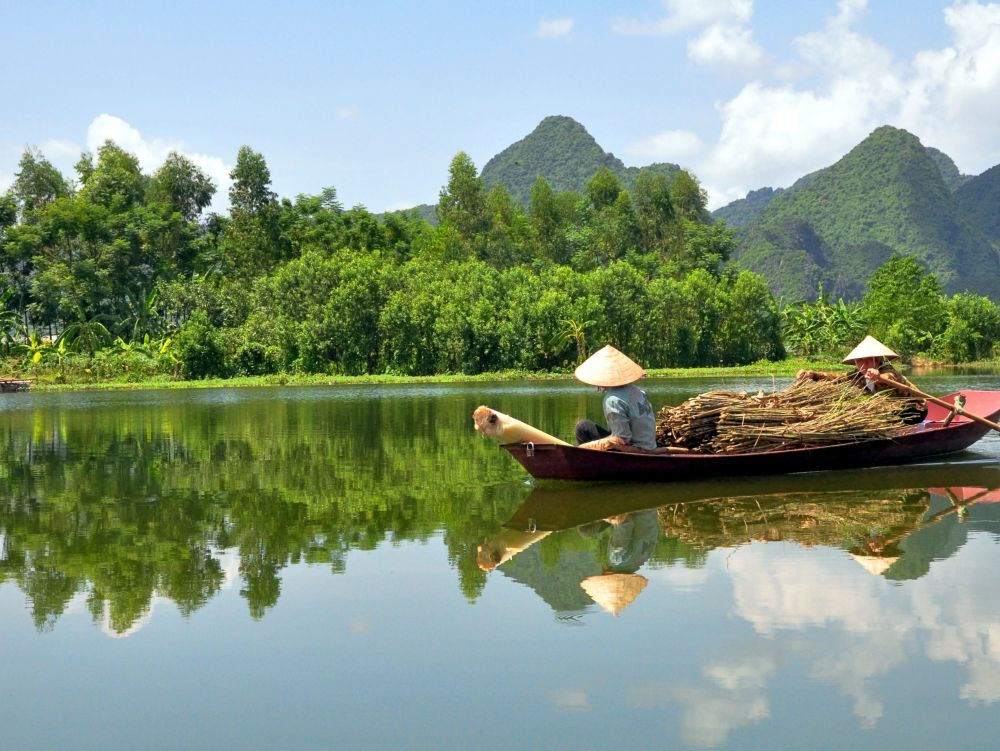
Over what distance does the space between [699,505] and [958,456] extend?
5353 millimetres

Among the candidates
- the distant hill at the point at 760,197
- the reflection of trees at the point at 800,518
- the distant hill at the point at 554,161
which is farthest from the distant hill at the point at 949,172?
the reflection of trees at the point at 800,518

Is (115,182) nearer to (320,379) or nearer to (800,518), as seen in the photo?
(320,379)

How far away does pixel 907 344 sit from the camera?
53.2 meters

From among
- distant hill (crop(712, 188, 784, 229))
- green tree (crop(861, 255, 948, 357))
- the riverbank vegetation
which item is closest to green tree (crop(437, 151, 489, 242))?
the riverbank vegetation

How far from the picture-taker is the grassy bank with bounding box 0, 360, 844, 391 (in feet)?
130

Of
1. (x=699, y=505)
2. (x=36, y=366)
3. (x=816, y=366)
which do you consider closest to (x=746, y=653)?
(x=699, y=505)

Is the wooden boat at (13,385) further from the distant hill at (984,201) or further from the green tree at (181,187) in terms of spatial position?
the distant hill at (984,201)

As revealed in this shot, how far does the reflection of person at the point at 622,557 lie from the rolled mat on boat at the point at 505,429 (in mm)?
1445

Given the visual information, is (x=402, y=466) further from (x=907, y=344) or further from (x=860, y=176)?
(x=860, y=176)

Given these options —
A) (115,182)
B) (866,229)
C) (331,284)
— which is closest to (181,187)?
(115,182)

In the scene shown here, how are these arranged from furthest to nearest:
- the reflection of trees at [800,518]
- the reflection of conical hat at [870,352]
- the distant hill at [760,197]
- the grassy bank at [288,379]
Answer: the distant hill at [760,197] < the grassy bank at [288,379] < the reflection of conical hat at [870,352] < the reflection of trees at [800,518]

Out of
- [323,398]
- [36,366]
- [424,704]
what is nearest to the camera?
[424,704]

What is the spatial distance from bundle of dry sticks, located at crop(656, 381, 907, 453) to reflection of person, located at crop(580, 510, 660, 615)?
214 centimetres

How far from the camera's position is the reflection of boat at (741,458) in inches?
412
